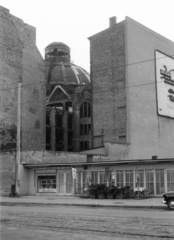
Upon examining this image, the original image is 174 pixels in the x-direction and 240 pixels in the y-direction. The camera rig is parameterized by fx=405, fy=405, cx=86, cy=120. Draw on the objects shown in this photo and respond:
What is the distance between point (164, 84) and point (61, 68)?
2584 centimetres

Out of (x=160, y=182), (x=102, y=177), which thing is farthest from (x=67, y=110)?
(x=160, y=182)

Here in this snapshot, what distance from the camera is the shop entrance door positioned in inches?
1355

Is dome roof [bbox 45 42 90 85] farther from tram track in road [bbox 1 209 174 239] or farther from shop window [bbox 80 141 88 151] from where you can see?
tram track in road [bbox 1 209 174 239]

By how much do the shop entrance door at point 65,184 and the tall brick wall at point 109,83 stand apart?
55.3 ft

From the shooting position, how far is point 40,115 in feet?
182

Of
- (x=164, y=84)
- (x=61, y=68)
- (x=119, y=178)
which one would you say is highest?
(x=61, y=68)

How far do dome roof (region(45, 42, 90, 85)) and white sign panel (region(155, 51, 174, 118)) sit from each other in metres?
21.3

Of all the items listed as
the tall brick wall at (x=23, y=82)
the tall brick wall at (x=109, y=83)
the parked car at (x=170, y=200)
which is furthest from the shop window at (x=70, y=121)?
the parked car at (x=170, y=200)

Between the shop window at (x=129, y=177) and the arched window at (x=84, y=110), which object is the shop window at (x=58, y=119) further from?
the shop window at (x=129, y=177)

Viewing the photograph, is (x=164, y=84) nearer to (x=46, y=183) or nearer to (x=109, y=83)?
(x=109, y=83)

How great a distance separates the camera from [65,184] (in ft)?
113

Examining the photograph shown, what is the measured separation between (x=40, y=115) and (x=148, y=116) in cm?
1466

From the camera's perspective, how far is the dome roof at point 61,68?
75.1 metres

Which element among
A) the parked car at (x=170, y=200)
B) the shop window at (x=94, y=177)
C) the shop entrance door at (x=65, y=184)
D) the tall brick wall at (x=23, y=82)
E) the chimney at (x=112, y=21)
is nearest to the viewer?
the parked car at (x=170, y=200)
